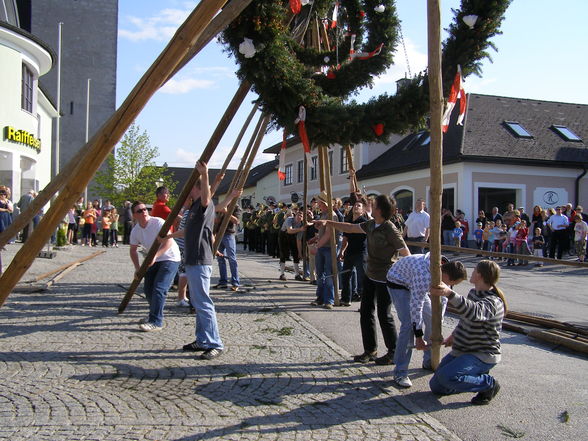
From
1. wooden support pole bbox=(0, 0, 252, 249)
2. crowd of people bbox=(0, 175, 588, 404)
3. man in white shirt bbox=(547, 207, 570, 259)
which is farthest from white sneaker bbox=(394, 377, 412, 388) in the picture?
man in white shirt bbox=(547, 207, 570, 259)

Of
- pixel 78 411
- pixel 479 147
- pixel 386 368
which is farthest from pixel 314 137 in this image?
pixel 479 147

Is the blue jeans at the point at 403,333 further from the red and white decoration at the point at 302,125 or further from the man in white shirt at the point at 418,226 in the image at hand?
the man in white shirt at the point at 418,226

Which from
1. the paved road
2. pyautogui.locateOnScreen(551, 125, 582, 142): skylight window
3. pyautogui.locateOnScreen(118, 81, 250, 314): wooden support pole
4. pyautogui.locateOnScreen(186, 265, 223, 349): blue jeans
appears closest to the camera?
the paved road

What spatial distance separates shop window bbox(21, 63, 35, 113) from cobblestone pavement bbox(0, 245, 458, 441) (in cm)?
2110

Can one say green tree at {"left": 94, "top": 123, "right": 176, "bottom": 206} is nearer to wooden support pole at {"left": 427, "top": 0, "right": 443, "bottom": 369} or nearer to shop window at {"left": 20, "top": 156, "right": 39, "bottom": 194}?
shop window at {"left": 20, "top": 156, "right": 39, "bottom": 194}

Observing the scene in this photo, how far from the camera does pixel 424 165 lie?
2848 cm

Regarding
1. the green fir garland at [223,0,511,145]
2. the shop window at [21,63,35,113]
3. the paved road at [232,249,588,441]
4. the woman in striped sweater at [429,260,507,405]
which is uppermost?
the shop window at [21,63,35,113]

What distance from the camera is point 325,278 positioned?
31.6 ft

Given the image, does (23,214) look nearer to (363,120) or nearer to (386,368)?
(386,368)

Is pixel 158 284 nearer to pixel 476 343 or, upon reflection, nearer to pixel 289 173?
pixel 476 343

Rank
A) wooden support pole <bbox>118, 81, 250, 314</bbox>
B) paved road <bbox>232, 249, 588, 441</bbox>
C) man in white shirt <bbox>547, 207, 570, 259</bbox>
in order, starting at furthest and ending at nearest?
man in white shirt <bbox>547, 207, 570, 259</bbox>
wooden support pole <bbox>118, 81, 250, 314</bbox>
paved road <bbox>232, 249, 588, 441</bbox>

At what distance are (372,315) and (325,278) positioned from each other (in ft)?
11.5

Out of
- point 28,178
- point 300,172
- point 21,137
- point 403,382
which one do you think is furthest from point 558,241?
point 300,172

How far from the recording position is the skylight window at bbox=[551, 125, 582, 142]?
29.1m
